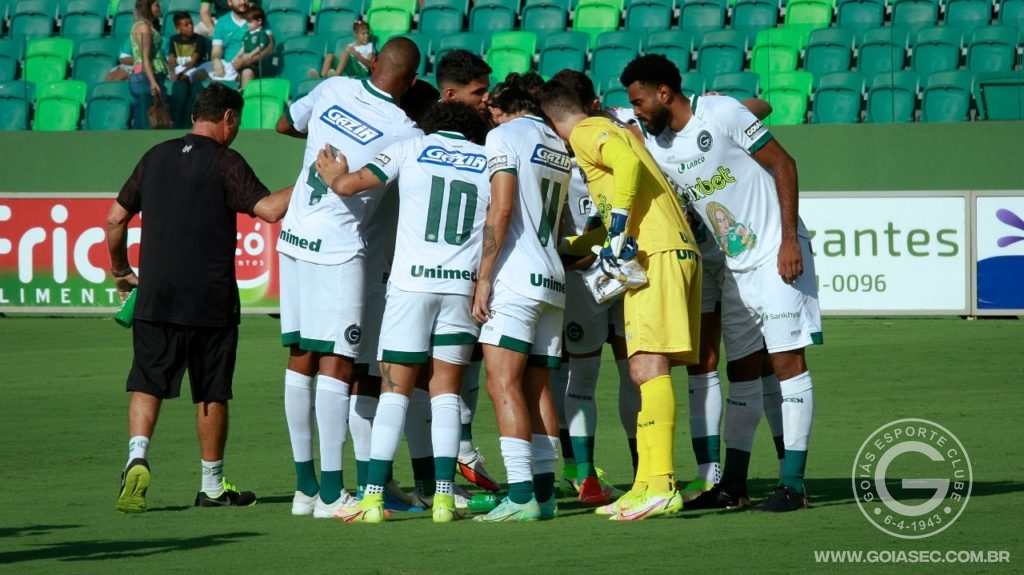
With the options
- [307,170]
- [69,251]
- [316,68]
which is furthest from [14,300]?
[307,170]

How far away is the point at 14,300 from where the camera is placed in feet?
60.2

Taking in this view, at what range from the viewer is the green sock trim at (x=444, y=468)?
6.80 metres

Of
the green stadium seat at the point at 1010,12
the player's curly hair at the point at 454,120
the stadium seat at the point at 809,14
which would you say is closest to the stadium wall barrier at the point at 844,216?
the green stadium seat at the point at 1010,12

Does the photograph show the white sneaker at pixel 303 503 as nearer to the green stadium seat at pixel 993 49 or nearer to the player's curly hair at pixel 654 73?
the player's curly hair at pixel 654 73

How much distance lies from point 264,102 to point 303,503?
12.4 metres

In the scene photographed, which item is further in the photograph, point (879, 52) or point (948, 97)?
point (879, 52)

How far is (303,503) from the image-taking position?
7156mm

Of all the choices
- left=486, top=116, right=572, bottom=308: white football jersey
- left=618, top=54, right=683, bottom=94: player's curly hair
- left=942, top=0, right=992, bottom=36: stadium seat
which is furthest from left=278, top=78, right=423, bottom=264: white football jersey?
left=942, top=0, right=992, bottom=36: stadium seat

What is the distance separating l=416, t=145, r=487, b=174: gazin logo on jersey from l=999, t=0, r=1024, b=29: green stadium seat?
12.8 metres

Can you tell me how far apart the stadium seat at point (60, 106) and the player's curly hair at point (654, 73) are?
13938 mm

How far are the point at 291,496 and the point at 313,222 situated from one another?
1549mm

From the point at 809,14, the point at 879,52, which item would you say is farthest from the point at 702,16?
the point at 879,52

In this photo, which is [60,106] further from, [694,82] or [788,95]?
[788,95]

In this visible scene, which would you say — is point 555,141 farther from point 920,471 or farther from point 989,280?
point 989,280
